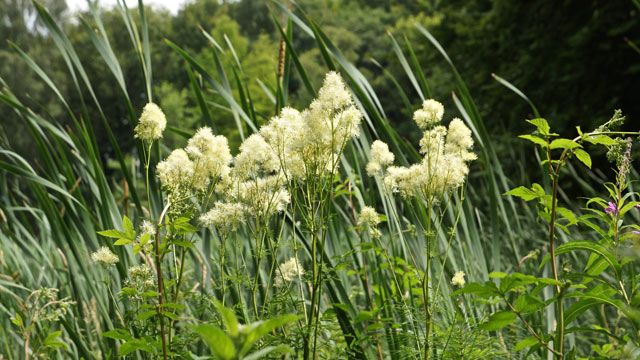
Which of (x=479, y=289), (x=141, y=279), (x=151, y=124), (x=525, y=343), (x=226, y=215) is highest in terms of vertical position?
(x=151, y=124)

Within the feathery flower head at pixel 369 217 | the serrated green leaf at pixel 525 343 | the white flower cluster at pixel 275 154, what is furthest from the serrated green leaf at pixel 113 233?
the serrated green leaf at pixel 525 343

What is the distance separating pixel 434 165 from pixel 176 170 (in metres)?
0.69

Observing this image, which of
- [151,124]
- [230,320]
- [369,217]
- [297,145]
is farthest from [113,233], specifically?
[369,217]

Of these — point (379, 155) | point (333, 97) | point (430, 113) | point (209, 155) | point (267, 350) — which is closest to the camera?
point (267, 350)

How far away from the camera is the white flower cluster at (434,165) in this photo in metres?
1.26

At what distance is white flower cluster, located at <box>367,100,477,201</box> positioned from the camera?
1.26 meters

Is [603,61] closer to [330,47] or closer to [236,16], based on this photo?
[330,47]

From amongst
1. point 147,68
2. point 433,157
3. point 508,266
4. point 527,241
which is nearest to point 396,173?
point 433,157

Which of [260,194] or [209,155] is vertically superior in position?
[209,155]

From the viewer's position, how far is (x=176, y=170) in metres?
1.20

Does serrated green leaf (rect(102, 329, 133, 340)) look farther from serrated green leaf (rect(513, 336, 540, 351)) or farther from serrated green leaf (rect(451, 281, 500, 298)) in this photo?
serrated green leaf (rect(513, 336, 540, 351))

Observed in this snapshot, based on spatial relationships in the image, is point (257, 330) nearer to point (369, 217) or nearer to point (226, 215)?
point (226, 215)

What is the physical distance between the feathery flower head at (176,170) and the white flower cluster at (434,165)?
0.56 meters

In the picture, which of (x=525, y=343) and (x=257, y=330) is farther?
(x=525, y=343)
